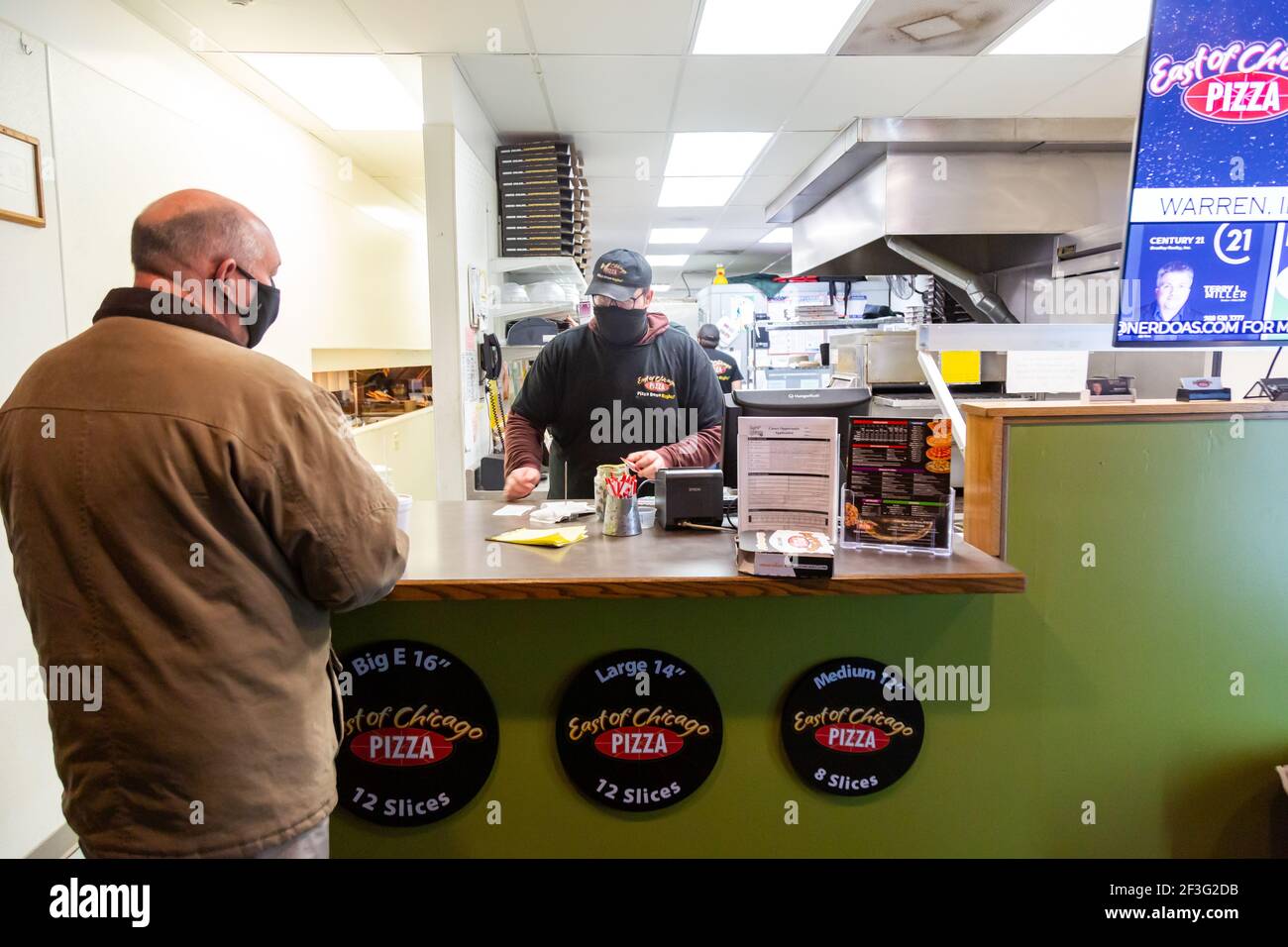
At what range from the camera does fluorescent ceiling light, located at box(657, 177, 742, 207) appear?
604 centimetres

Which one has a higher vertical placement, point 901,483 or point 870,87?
point 870,87

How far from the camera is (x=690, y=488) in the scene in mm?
1938

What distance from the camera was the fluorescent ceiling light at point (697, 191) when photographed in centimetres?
604

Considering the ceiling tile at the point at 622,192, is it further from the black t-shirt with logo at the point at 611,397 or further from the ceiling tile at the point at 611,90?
the black t-shirt with logo at the point at 611,397

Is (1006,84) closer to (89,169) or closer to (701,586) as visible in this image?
(701,586)

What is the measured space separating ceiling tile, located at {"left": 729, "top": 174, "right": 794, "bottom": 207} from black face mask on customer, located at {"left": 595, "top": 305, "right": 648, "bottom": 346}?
3526 mm

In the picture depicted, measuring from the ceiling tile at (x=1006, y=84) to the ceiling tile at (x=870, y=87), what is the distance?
91 mm

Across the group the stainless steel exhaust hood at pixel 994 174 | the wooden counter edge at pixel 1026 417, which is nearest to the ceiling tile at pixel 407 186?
the stainless steel exhaust hood at pixel 994 174

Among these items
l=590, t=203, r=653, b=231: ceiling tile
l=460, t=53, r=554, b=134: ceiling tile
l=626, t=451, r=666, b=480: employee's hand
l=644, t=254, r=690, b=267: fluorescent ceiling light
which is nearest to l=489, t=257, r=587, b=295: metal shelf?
l=460, t=53, r=554, b=134: ceiling tile

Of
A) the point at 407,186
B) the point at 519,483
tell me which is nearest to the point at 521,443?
the point at 519,483

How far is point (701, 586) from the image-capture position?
1478 millimetres

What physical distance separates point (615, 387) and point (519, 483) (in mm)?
721
